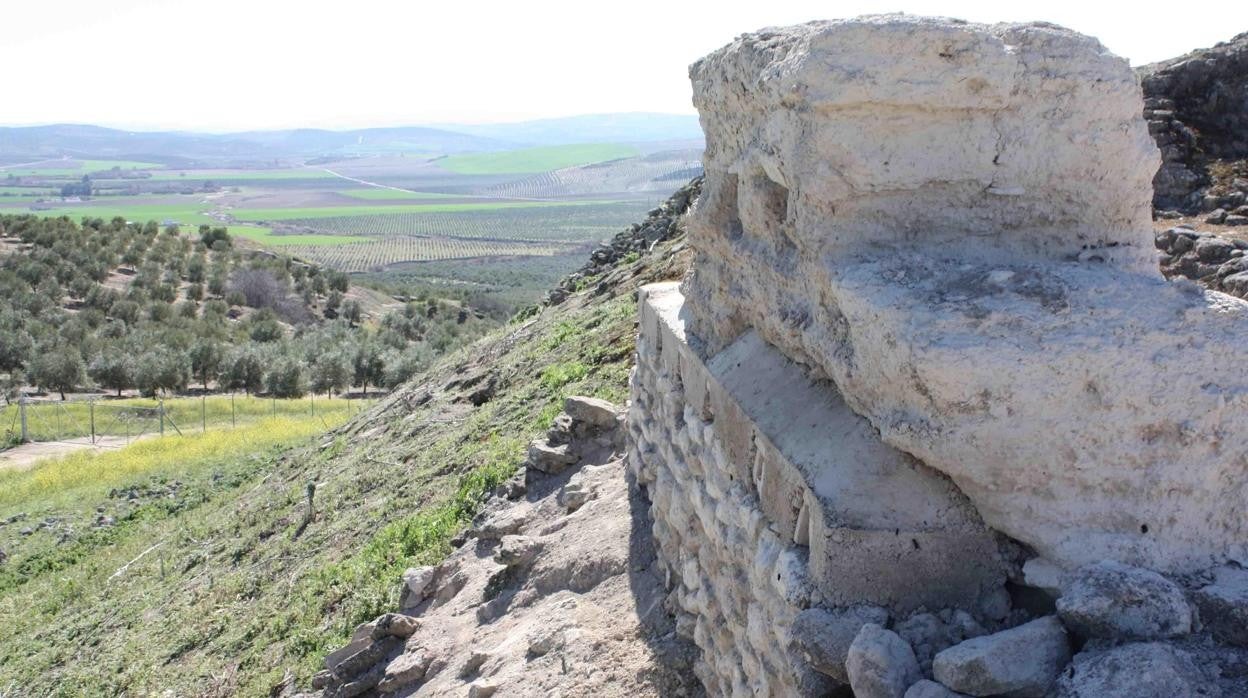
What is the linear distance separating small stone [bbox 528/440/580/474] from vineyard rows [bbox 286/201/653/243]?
103890 millimetres

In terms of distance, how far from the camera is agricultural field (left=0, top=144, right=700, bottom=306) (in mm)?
93125

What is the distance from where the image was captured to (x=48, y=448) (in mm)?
21484

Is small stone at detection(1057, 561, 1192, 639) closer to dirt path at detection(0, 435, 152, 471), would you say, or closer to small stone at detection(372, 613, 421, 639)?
small stone at detection(372, 613, 421, 639)

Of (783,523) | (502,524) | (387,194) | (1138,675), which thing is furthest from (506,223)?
(1138,675)

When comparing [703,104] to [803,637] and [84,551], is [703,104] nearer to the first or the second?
[803,637]

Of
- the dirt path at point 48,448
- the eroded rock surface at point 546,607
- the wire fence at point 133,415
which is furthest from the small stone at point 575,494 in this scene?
the dirt path at point 48,448

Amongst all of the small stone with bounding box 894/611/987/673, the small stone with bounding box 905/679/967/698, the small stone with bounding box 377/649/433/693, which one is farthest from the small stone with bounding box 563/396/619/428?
the small stone with bounding box 905/679/967/698

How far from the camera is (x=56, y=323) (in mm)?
34375

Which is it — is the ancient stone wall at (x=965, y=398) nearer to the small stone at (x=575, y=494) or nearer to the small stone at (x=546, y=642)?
the small stone at (x=546, y=642)

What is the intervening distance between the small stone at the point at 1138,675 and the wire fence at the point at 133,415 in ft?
68.4

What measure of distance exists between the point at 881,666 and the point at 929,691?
158mm

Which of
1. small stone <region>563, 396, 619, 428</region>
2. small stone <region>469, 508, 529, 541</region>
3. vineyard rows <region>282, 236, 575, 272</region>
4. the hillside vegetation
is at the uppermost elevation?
small stone <region>563, 396, 619, 428</region>

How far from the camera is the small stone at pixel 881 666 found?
110 inches

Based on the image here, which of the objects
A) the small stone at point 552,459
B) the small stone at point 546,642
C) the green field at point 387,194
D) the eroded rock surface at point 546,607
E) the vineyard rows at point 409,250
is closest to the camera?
the eroded rock surface at point 546,607
